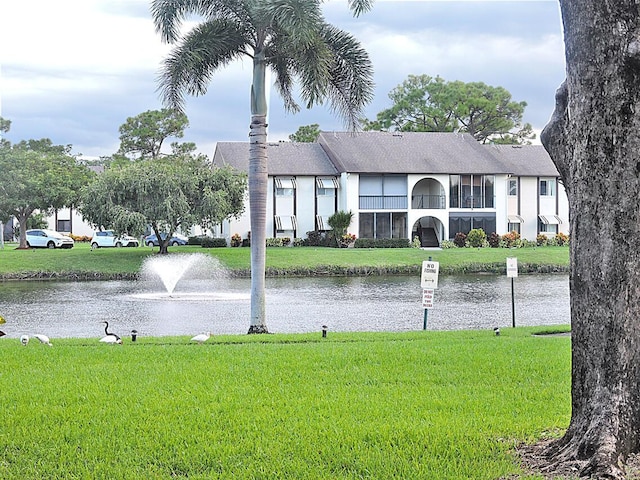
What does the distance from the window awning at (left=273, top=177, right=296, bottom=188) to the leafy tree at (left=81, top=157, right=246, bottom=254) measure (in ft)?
38.2

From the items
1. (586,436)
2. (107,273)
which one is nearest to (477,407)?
(586,436)

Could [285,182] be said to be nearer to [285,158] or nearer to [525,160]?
[285,158]

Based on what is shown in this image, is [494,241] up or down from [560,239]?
down

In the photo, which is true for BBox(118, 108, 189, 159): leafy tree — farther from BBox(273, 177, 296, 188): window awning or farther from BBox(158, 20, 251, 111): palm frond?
BBox(158, 20, 251, 111): palm frond

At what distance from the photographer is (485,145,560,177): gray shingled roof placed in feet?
189

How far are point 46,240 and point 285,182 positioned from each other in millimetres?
15418

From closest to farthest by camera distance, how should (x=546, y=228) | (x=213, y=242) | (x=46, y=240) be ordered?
(x=213, y=242)
(x=46, y=240)
(x=546, y=228)

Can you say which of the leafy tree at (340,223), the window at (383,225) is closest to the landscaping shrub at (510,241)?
the window at (383,225)

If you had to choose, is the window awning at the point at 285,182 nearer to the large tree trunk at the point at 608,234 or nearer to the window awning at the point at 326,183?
the window awning at the point at 326,183

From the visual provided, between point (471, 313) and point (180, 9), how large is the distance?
35.6ft

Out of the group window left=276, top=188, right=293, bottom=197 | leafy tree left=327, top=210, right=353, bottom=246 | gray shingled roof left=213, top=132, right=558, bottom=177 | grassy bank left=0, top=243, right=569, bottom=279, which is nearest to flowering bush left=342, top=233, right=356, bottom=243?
leafy tree left=327, top=210, right=353, bottom=246

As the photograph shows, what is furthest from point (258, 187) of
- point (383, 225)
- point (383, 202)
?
point (383, 225)

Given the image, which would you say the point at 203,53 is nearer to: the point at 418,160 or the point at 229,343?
the point at 229,343

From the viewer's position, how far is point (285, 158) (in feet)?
179
